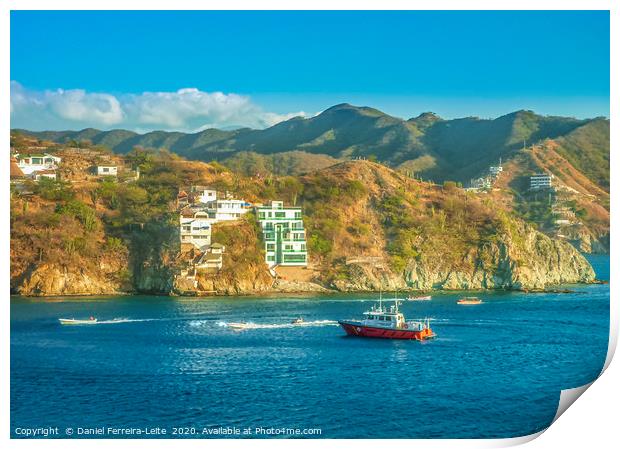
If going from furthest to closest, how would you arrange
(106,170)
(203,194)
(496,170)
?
(496,170)
(106,170)
(203,194)

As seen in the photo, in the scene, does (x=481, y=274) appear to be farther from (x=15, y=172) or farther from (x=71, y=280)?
(x=15, y=172)

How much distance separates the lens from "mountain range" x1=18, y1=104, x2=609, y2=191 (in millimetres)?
77125

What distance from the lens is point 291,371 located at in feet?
54.7

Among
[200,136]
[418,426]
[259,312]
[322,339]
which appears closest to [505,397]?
[418,426]

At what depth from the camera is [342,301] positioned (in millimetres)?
29281

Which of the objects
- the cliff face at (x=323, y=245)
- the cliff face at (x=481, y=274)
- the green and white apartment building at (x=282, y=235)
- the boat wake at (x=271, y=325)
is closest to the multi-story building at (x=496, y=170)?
the cliff face at (x=323, y=245)

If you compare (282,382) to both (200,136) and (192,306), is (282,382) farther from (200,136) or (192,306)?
(200,136)

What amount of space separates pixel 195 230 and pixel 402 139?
60194 millimetres

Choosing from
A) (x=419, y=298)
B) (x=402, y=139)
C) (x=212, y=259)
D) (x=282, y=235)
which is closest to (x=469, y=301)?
(x=419, y=298)

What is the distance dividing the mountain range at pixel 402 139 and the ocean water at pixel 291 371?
48.0m

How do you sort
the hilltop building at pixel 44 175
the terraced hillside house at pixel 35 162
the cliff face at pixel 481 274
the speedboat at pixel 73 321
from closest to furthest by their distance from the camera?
the speedboat at pixel 73 321
the cliff face at pixel 481 274
the hilltop building at pixel 44 175
the terraced hillside house at pixel 35 162

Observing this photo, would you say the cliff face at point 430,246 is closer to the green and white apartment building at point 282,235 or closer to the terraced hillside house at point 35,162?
the green and white apartment building at point 282,235

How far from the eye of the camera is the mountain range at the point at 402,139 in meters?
77.1

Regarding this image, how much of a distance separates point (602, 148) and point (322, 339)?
4873cm
